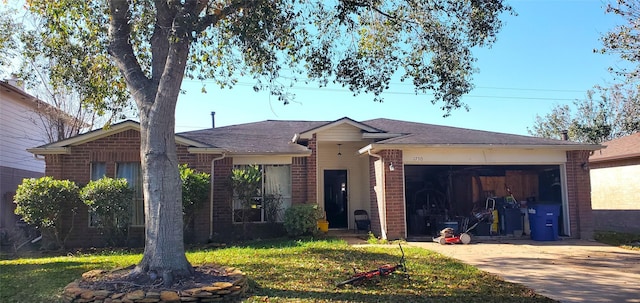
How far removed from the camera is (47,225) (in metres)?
11.6

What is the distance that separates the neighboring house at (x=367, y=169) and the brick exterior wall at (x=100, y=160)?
3 centimetres

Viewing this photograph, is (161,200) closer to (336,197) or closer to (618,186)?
(336,197)

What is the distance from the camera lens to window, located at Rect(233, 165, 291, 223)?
13617 millimetres

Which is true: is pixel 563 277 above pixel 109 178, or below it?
below

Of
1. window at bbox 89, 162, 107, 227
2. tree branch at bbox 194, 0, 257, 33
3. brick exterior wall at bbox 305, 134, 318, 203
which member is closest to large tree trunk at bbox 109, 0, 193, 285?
→ tree branch at bbox 194, 0, 257, 33

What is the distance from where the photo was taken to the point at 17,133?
17.3m

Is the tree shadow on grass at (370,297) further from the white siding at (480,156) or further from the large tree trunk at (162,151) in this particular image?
the white siding at (480,156)

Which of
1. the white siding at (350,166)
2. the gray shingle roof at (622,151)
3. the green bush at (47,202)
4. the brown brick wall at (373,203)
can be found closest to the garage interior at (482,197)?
the brown brick wall at (373,203)

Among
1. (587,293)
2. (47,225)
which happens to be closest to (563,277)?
(587,293)

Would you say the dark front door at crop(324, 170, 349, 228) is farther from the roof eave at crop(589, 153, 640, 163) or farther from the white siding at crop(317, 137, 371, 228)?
the roof eave at crop(589, 153, 640, 163)

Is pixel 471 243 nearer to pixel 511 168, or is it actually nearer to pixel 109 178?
pixel 511 168

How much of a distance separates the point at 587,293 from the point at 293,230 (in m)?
7.72

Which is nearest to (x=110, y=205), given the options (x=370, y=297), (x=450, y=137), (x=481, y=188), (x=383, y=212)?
(x=383, y=212)

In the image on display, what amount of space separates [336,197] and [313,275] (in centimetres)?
855
